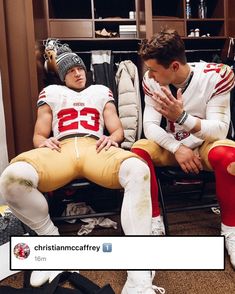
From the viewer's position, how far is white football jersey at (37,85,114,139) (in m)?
1.50

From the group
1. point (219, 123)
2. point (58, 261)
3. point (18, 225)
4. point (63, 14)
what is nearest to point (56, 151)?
point (18, 225)

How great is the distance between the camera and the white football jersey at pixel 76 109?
150 centimetres

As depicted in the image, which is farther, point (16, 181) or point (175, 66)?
point (175, 66)

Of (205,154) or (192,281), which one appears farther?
(205,154)

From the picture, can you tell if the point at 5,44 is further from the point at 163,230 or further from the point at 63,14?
the point at 163,230

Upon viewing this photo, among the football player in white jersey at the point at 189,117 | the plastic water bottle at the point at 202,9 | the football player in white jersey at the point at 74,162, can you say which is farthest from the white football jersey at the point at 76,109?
the plastic water bottle at the point at 202,9

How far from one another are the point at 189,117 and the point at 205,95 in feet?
0.69

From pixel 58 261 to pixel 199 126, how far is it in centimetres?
81

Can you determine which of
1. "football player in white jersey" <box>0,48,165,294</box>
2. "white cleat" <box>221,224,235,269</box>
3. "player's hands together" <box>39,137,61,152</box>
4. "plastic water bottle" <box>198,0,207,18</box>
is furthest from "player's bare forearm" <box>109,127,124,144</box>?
"plastic water bottle" <box>198,0,207,18</box>

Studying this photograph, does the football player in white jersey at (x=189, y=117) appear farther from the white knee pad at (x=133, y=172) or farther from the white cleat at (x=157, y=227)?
the white knee pad at (x=133, y=172)

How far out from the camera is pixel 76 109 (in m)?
1.53

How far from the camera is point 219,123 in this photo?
1.38 m

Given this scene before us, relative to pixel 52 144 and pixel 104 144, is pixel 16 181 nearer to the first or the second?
pixel 52 144
